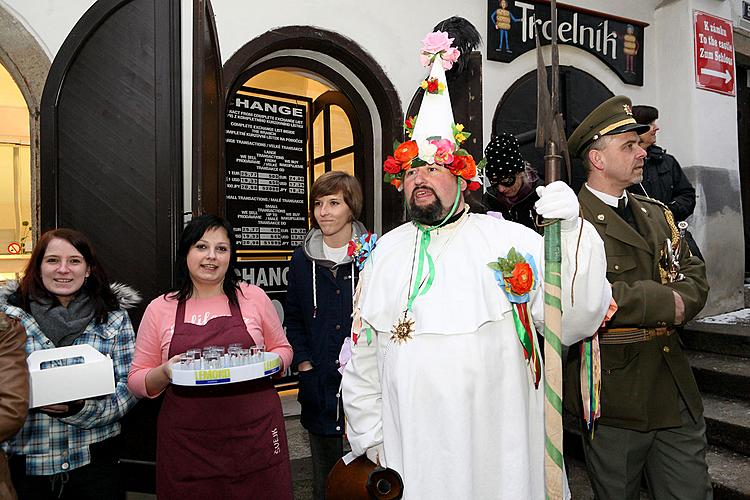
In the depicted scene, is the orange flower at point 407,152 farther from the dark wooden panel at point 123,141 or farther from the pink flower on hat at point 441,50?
the dark wooden panel at point 123,141

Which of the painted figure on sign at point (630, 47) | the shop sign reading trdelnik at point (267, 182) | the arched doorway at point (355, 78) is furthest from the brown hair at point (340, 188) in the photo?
the painted figure on sign at point (630, 47)

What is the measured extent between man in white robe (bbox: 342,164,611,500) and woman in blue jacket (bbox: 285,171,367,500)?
0.69m

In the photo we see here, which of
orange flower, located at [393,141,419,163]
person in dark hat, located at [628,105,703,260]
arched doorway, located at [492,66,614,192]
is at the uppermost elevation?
arched doorway, located at [492,66,614,192]

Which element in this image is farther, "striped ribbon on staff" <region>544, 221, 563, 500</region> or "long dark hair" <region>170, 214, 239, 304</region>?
"long dark hair" <region>170, 214, 239, 304</region>

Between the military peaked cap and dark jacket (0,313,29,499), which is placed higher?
the military peaked cap

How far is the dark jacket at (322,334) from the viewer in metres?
2.87

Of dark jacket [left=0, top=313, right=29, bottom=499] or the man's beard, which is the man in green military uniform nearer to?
the man's beard

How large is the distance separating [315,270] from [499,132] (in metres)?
3.14

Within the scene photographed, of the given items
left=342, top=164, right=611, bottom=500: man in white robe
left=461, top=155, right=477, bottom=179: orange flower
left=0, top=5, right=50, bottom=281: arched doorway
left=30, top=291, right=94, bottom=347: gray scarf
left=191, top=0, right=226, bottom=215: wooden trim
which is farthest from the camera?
left=0, top=5, right=50, bottom=281: arched doorway

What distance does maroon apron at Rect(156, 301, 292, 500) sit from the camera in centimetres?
238

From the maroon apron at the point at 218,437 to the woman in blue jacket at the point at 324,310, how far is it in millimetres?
371

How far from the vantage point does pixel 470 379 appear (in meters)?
1.92

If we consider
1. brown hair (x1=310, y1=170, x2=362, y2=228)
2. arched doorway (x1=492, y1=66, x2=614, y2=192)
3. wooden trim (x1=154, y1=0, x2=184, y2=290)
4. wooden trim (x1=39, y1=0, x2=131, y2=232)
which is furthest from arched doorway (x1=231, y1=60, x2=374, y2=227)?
brown hair (x1=310, y1=170, x2=362, y2=228)

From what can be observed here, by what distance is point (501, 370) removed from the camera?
196cm
